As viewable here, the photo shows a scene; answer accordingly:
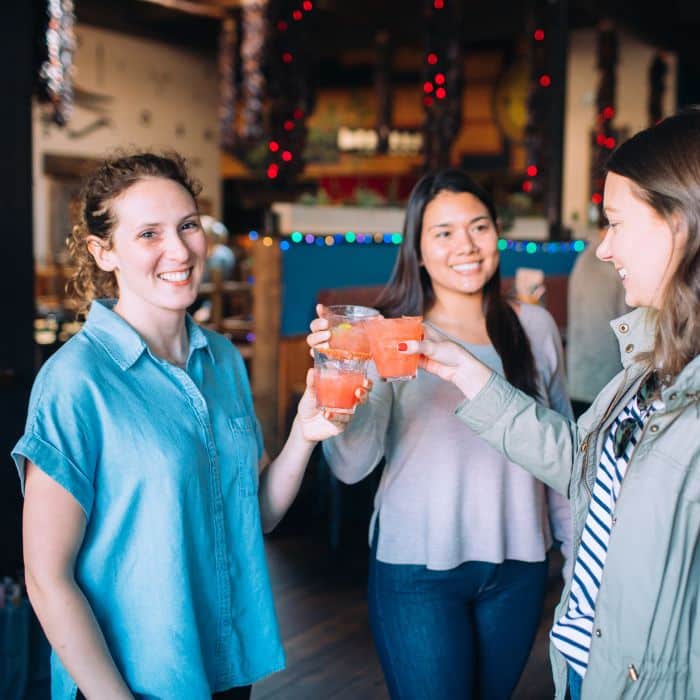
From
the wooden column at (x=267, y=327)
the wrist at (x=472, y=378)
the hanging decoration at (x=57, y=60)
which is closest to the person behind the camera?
the wrist at (x=472, y=378)

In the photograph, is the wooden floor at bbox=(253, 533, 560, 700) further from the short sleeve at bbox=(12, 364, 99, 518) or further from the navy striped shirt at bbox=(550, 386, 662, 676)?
the short sleeve at bbox=(12, 364, 99, 518)

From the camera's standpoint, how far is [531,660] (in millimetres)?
3449

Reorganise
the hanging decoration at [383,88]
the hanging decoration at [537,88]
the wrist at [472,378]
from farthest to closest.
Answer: the hanging decoration at [383,88]
the hanging decoration at [537,88]
the wrist at [472,378]

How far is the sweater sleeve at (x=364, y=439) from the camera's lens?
1937 mm

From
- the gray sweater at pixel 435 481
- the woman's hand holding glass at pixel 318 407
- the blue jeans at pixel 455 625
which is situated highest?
the woman's hand holding glass at pixel 318 407

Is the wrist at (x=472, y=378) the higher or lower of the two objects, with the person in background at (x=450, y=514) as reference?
higher

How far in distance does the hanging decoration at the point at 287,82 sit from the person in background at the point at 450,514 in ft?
15.7

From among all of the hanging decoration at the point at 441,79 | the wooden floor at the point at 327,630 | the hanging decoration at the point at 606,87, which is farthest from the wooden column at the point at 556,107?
the wooden floor at the point at 327,630

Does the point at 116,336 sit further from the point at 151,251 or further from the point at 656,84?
the point at 656,84

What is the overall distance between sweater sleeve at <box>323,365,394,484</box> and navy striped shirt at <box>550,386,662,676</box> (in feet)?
1.97

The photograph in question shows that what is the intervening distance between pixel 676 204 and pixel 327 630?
2817 millimetres

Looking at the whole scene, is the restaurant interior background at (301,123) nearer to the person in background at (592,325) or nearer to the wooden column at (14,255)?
A: the wooden column at (14,255)

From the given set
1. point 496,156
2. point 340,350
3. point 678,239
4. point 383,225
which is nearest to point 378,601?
point 340,350

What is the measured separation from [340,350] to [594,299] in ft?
9.13
